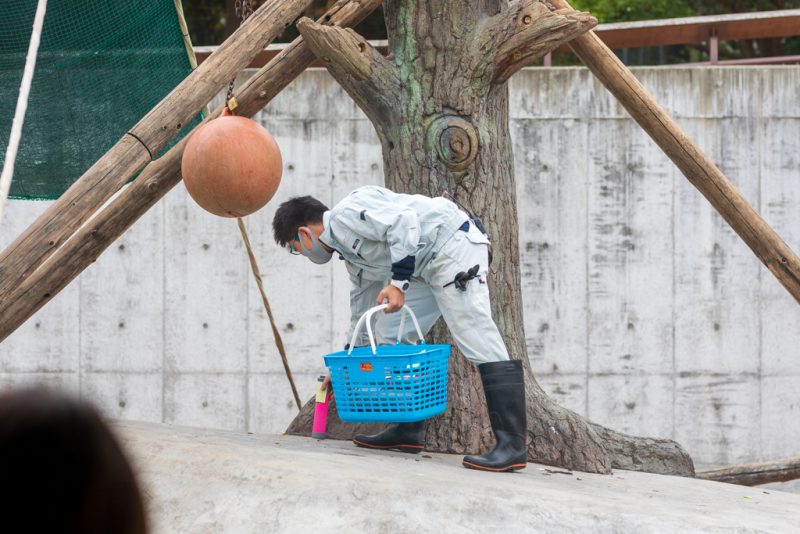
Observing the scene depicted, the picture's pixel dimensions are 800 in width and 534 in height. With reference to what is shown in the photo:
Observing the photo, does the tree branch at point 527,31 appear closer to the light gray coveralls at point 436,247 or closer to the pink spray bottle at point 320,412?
the light gray coveralls at point 436,247

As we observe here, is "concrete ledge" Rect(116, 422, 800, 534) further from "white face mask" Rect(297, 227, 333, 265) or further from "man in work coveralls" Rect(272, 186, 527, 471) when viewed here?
"white face mask" Rect(297, 227, 333, 265)

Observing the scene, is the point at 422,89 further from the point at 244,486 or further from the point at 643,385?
the point at 643,385

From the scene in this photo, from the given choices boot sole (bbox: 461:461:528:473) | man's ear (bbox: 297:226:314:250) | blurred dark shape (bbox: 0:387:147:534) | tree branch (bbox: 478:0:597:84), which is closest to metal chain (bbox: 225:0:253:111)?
man's ear (bbox: 297:226:314:250)

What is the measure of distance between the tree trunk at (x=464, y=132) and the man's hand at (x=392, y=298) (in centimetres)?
78

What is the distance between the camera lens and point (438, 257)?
4.43m

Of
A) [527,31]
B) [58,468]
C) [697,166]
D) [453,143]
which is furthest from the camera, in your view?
[697,166]

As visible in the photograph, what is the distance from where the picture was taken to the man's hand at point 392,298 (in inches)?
167

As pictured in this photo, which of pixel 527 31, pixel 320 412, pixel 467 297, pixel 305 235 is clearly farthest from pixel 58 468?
pixel 527 31

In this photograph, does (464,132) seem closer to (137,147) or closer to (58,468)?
(137,147)

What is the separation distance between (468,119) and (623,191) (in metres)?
2.85

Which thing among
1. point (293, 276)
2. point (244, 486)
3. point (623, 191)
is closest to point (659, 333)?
point (623, 191)

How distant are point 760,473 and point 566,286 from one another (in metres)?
2.22

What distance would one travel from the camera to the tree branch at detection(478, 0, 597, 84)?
4.78 m

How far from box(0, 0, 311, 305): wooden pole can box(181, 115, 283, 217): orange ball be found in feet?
0.54
